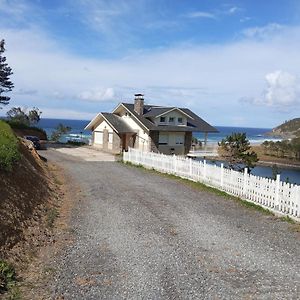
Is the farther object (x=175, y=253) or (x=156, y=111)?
(x=156, y=111)

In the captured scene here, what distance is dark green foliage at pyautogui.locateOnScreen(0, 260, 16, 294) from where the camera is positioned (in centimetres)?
671

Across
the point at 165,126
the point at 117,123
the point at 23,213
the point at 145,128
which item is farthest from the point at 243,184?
the point at 117,123

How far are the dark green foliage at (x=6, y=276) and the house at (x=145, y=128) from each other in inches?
1305

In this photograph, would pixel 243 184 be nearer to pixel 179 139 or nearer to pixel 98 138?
pixel 179 139

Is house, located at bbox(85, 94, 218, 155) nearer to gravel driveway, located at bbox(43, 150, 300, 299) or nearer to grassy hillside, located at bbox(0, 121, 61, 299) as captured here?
grassy hillside, located at bbox(0, 121, 61, 299)

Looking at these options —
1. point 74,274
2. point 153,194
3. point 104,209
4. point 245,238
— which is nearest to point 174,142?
point 153,194

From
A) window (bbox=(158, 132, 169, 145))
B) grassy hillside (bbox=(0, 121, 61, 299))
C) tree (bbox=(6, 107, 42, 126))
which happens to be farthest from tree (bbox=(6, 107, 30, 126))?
grassy hillside (bbox=(0, 121, 61, 299))

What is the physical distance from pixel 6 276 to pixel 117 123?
118ft

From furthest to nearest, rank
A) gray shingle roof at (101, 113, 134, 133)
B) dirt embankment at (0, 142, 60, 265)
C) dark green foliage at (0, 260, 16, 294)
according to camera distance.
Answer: gray shingle roof at (101, 113, 134, 133), dirt embankment at (0, 142, 60, 265), dark green foliage at (0, 260, 16, 294)

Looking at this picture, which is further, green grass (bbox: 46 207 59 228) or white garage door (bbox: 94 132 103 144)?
white garage door (bbox: 94 132 103 144)

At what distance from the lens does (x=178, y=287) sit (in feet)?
22.4

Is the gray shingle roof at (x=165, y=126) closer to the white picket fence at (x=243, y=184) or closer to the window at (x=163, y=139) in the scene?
the window at (x=163, y=139)

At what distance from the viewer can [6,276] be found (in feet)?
23.0

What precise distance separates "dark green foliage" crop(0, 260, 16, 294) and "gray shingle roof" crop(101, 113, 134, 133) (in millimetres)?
33580
